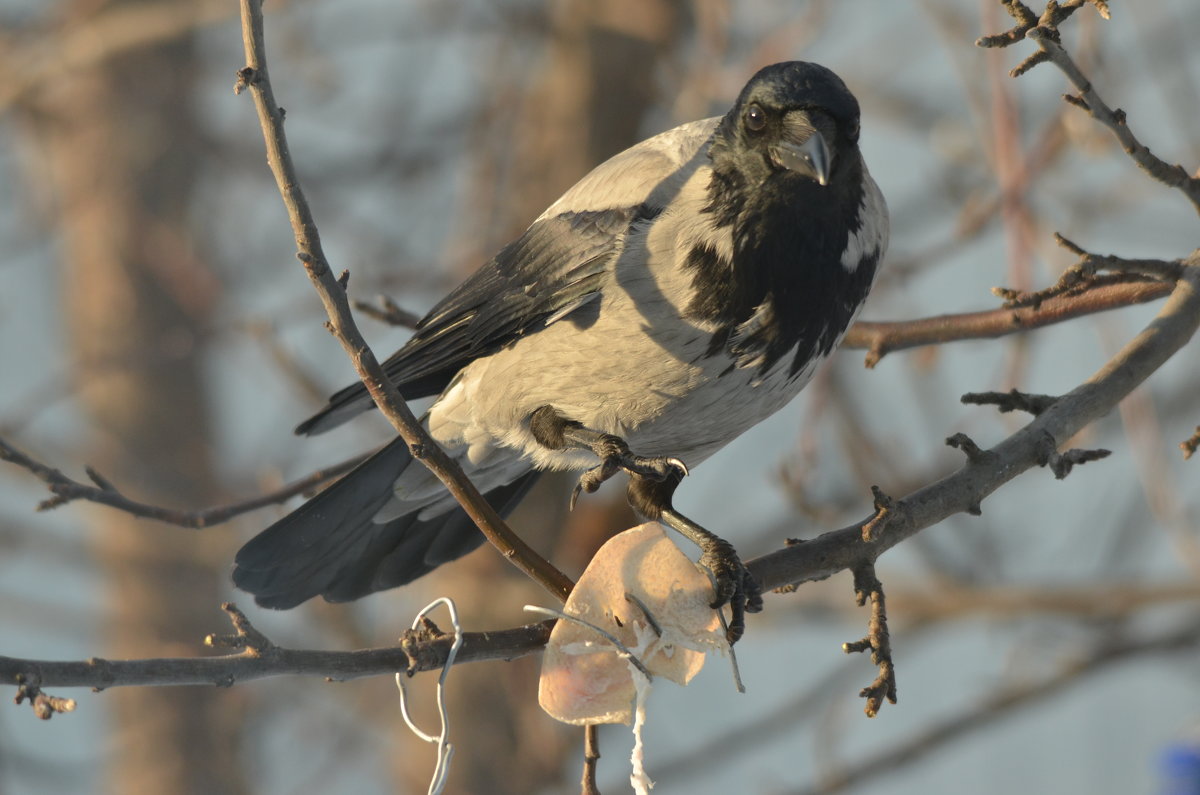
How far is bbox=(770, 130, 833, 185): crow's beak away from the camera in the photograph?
2.27 metres

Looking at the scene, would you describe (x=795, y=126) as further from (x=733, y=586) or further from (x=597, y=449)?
(x=733, y=586)

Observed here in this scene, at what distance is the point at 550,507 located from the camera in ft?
15.6

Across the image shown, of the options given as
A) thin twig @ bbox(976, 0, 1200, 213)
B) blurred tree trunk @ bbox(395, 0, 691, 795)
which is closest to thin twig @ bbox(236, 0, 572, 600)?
thin twig @ bbox(976, 0, 1200, 213)

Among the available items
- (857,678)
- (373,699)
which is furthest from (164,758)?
(857,678)

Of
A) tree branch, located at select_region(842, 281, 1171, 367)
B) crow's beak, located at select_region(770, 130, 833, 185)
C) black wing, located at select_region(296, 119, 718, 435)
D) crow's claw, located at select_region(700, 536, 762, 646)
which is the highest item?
black wing, located at select_region(296, 119, 718, 435)

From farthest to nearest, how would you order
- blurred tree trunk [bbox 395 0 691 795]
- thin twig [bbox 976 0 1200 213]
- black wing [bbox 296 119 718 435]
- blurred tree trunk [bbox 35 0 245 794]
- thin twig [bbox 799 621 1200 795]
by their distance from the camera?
1. blurred tree trunk [bbox 35 0 245 794]
2. blurred tree trunk [bbox 395 0 691 795]
3. thin twig [bbox 799 621 1200 795]
4. black wing [bbox 296 119 718 435]
5. thin twig [bbox 976 0 1200 213]

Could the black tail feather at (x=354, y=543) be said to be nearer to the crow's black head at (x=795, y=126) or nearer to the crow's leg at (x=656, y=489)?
the crow's leg at (x=656, y=489)

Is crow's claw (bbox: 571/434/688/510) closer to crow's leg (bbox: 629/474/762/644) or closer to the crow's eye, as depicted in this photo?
crow's leg (bbox: 629/474/762/644)

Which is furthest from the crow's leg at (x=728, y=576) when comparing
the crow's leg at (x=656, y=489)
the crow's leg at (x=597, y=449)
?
the crow's leg at (x=597, y=449)

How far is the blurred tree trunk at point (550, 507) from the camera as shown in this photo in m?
4.74

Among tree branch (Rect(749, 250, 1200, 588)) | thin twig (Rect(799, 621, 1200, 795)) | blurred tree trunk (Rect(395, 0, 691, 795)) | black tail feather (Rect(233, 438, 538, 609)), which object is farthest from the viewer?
blurred tree trunk (Rect(395, 0, 691, 795))

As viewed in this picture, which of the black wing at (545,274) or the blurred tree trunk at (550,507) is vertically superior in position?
the blurred tree trunk at (550,507)

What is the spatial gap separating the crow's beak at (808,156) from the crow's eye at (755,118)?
0.19 feet

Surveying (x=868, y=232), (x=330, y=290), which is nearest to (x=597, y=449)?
(x=868, y=232)
